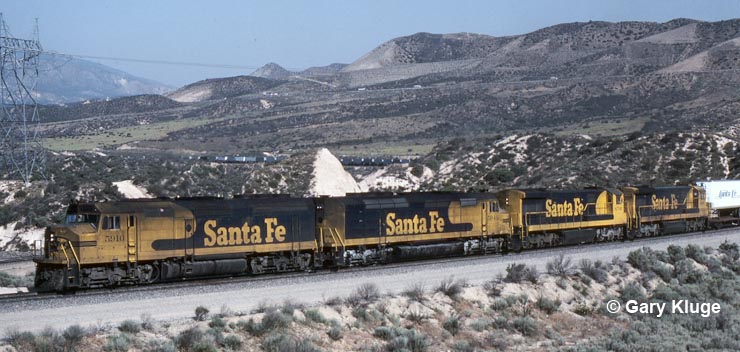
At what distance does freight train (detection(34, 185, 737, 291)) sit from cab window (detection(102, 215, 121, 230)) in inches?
1.1

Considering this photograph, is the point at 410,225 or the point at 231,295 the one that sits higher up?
the point at 410,225

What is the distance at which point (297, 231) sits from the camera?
29969mm

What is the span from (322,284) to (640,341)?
9354 mm

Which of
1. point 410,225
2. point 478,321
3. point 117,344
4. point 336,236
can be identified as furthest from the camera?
point 410,225

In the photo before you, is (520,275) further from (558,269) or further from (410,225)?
(410,225)

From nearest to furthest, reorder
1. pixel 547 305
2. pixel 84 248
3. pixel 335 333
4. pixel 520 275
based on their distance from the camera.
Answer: pixel 335 333 < pixel 84 248 < pixel 547 305 < pixel 520 275

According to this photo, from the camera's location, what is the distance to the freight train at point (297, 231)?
25.1 metres

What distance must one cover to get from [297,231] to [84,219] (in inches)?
296

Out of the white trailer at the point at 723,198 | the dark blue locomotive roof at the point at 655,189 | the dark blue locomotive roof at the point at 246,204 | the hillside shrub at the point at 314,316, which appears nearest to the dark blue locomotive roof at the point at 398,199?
the dark blue locomotive roof at the point at 246,204

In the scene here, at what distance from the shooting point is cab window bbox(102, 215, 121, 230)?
990 inches

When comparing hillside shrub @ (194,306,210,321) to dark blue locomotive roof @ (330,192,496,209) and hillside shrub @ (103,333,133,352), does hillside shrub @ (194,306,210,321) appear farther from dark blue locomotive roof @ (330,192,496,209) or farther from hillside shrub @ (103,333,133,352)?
dark blue locomotive roof @ (330,192,496,209)

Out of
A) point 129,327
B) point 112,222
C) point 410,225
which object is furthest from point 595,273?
point 129,327

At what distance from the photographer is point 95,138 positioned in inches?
5266

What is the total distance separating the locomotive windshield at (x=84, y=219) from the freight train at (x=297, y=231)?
29mm
